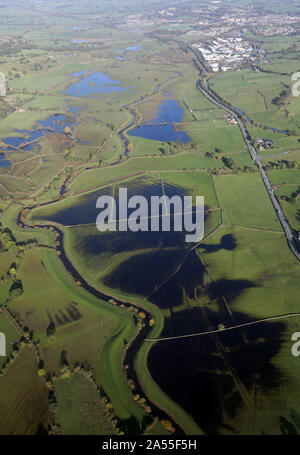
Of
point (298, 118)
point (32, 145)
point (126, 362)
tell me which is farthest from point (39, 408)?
point (298, 118)

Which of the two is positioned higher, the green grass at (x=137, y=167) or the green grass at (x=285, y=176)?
the green grass at (x=137, y=167)

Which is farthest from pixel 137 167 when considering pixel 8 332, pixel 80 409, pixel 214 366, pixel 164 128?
pixel 80 409

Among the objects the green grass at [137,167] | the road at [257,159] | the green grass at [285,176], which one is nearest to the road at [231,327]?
the road at [257,159]

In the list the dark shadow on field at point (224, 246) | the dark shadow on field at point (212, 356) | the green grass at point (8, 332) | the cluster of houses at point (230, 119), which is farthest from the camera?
the cluster of houses at point (230, 119)

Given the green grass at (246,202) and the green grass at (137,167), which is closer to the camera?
the green grass at (246,202)

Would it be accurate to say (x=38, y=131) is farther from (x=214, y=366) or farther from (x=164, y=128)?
(x=214, y=366)

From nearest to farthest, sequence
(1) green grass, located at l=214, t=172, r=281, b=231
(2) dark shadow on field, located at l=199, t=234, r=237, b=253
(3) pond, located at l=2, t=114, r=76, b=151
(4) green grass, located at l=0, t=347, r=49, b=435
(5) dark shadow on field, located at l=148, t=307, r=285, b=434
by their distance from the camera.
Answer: (4) green grass, located at l=0, t=347, r=49, b=435 < (5) dark shadow on field, located at l=148, t=307, r=285, b=434 < (2) dark shadow on field, located at l=199, t=234, r=237, b=253 < (1) green grass, located at l=214, t=172, r=281, b=231 < (3) pond, located at l=2, t=114, r=76, b=151

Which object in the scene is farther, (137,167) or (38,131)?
(38,131)

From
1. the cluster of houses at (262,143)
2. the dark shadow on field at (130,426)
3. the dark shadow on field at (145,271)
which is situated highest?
the cluster of houses at (262,143)

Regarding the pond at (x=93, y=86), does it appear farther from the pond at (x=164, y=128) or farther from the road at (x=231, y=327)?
the road at (x=231, y=327)

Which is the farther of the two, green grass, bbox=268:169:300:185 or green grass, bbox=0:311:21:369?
green grass, bbox=268:169:300:185

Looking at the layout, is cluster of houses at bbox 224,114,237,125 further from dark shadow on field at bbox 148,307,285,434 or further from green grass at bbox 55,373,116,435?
green grass at bbox 55,373,116,435

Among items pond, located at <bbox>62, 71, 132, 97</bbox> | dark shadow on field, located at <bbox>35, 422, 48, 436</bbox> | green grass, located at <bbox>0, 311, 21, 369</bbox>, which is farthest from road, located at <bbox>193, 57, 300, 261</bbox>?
green grass, located at <bbox>0, 311, 21, 369</bbox>
